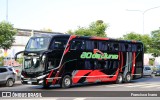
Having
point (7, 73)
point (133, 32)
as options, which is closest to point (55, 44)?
point (7, 73)

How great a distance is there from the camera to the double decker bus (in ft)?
72.6

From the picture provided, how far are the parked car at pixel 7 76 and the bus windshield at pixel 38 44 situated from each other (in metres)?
3.27

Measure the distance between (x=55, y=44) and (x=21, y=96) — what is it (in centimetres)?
836

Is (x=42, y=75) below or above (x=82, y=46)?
below

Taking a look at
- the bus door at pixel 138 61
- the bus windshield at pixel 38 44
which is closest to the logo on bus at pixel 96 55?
the bus windshield at pixel 38 44

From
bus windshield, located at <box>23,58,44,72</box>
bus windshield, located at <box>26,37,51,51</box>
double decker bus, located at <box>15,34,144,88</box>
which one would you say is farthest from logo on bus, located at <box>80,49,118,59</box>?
bus windshield, located at <box>23,58,44,72</box>

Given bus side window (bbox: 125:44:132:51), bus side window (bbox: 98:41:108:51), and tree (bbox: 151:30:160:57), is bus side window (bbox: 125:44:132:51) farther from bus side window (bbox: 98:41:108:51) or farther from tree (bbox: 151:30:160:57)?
tree (bbox: 151:30:160:57)

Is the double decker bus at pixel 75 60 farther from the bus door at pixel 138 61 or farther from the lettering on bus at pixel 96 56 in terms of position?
the bus door at pixel 138 61

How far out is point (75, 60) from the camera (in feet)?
79.7

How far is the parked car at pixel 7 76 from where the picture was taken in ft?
81.9

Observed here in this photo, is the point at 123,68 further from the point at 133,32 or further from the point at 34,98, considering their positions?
the point at 133,32

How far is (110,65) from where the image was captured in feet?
92.2

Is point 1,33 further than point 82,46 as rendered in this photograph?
Yes

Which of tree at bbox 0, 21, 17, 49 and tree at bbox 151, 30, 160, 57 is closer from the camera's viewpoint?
tree at bbox 0, 21, 17, 49
